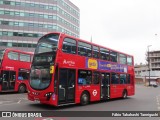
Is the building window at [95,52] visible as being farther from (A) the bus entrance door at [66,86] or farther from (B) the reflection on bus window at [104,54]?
(A) the bus entrance door at [66,86]

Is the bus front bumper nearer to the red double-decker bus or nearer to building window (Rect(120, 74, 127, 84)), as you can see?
the red double-decker bus

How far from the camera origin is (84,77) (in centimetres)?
1688

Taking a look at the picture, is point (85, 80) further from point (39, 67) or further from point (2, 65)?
point (2, 65)

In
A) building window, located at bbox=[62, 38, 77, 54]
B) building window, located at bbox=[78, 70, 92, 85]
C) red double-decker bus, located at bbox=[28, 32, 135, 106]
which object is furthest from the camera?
building window, located at bbox=[78, 70, 92, 85]

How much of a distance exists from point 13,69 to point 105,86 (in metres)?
9.92

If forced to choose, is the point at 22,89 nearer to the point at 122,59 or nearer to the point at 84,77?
the point at 122,59

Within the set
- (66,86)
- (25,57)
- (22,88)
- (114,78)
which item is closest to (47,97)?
(66,86)

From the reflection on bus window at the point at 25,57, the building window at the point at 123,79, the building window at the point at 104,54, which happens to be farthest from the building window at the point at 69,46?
the reflection on bus window at the point at 25,57

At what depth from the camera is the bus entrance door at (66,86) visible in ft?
47.3

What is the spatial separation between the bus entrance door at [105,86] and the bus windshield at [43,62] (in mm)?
5800

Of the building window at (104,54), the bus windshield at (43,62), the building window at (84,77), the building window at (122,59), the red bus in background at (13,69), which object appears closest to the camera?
the bus windshield at (43,62)

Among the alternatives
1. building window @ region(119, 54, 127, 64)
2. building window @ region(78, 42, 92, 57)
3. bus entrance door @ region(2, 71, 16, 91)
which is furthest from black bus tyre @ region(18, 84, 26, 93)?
building window @ region(78, 42, 92, 57)

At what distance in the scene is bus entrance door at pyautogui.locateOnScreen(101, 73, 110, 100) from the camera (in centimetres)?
1909

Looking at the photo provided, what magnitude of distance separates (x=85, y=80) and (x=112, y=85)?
4343 millimetres
